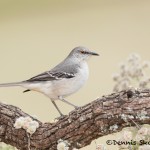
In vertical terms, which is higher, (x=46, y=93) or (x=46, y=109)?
(x=46, y=109)

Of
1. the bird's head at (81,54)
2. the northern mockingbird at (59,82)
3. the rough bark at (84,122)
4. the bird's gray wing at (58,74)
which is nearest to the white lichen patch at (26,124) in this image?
the rough bark at (84,122)

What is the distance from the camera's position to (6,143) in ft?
20.3

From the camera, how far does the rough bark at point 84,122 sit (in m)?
5.34

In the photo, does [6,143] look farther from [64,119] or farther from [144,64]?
[144,64]

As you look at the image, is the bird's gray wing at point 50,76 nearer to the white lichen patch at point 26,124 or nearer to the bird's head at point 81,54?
the bird's head at point 81,54

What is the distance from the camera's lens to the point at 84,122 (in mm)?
5621

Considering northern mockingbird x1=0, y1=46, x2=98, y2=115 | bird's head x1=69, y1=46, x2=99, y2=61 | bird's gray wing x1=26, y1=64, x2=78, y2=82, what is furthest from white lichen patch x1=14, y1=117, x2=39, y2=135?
bird's head x1=69, y1=46, x2=99, y2=61

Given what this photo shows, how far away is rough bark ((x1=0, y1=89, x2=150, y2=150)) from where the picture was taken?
534 cm

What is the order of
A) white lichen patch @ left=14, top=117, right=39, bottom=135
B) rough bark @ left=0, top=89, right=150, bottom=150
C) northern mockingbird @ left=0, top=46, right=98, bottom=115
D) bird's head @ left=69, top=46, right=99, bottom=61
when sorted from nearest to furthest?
rough bark @ left=0, top=89, right=150, bottom=150 < white lichen patch @ left=14, top=117, right=39, bottom=135 < northern mockingbird @ left=0, top=46, right=98, bottom=115 < bird's head @ left=69, top=46, right=99, bottom=61

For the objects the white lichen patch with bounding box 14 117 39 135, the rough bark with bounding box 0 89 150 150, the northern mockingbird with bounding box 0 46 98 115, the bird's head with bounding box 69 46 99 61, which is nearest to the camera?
the rough bark with bounding box 0 89 150 150

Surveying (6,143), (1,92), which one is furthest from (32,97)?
(6,143)

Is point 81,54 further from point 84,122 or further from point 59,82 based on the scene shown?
point 84,122

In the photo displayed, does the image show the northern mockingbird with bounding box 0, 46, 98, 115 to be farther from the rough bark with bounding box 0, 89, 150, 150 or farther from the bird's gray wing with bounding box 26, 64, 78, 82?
the rough bark with bounding box 0, 89, 150, 150

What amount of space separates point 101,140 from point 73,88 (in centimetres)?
182
